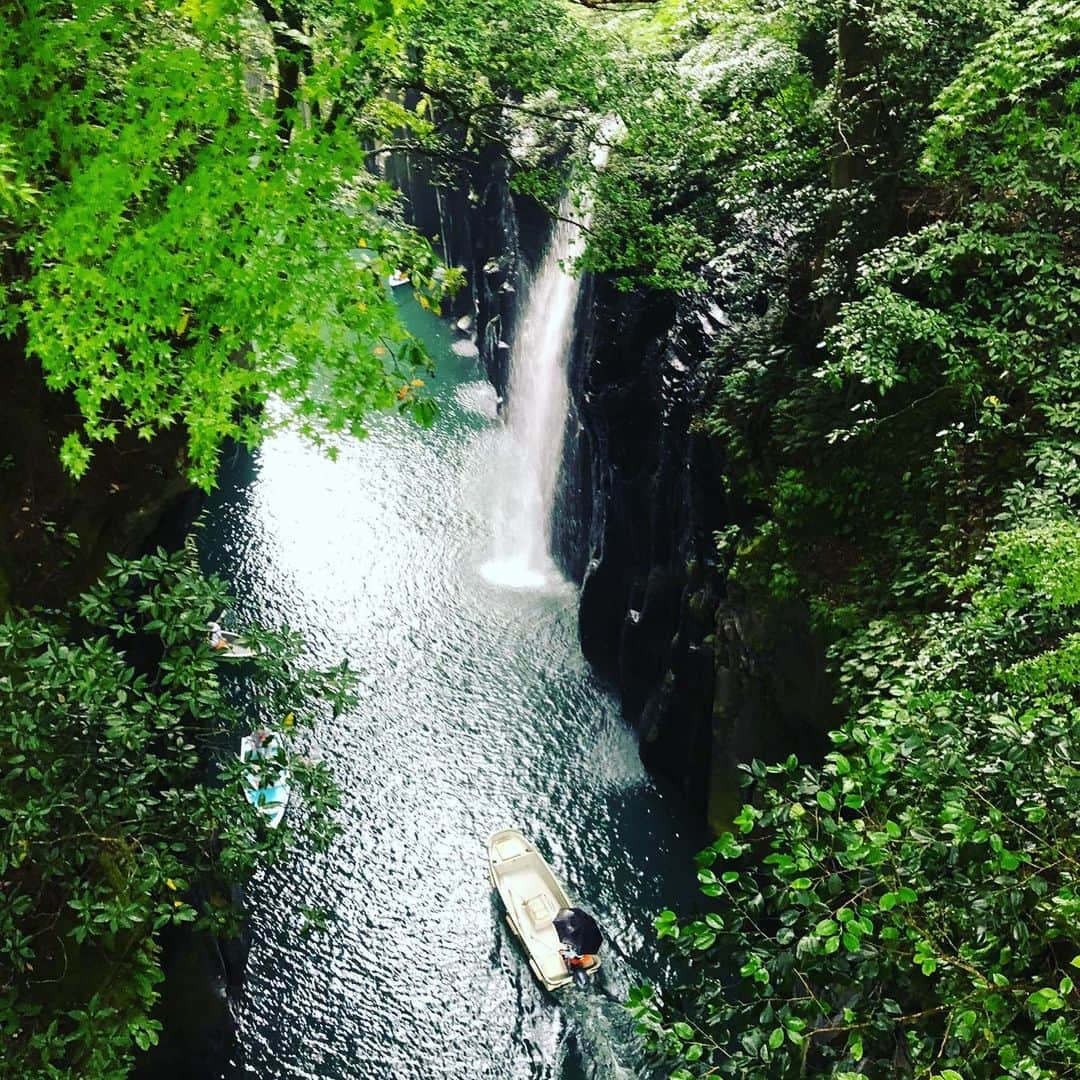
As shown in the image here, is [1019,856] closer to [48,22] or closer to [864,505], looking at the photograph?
[864,505]

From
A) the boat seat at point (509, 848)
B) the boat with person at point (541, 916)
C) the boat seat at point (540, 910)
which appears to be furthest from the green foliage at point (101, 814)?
the boat seat at point (509, 848)

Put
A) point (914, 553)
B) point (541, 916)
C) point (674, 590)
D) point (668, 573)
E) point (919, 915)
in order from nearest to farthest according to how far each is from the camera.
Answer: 1. point (919, 915)
2. point (914, 553)
3. point (541, 916)
4. point (674, 590)
5. point (668, 573)

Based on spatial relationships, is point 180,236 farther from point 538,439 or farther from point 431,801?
point 538,439

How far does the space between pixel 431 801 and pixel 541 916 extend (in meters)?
3.52

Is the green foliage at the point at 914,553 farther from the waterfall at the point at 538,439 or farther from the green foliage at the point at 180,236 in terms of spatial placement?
the waterfall at the point at 538,439

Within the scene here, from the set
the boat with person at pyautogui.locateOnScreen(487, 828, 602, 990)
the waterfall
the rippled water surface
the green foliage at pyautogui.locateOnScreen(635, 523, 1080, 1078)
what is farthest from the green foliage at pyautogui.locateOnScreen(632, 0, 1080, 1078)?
the waterfall

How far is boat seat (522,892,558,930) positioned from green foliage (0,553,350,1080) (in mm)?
7100

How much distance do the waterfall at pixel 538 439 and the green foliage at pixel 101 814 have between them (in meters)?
15.7

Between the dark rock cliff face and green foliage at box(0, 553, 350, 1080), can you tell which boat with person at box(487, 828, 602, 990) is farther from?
green foliage at box(0, 553, 350, 1080)

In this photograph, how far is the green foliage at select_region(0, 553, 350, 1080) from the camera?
7238 mm

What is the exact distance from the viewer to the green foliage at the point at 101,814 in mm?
7238

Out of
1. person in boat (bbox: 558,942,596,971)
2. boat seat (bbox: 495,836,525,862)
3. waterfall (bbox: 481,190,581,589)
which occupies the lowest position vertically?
person in boat (bbox: 558,942,596,971)

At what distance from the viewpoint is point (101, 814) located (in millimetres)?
7574

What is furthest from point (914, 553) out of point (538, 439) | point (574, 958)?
point (538, 439)
